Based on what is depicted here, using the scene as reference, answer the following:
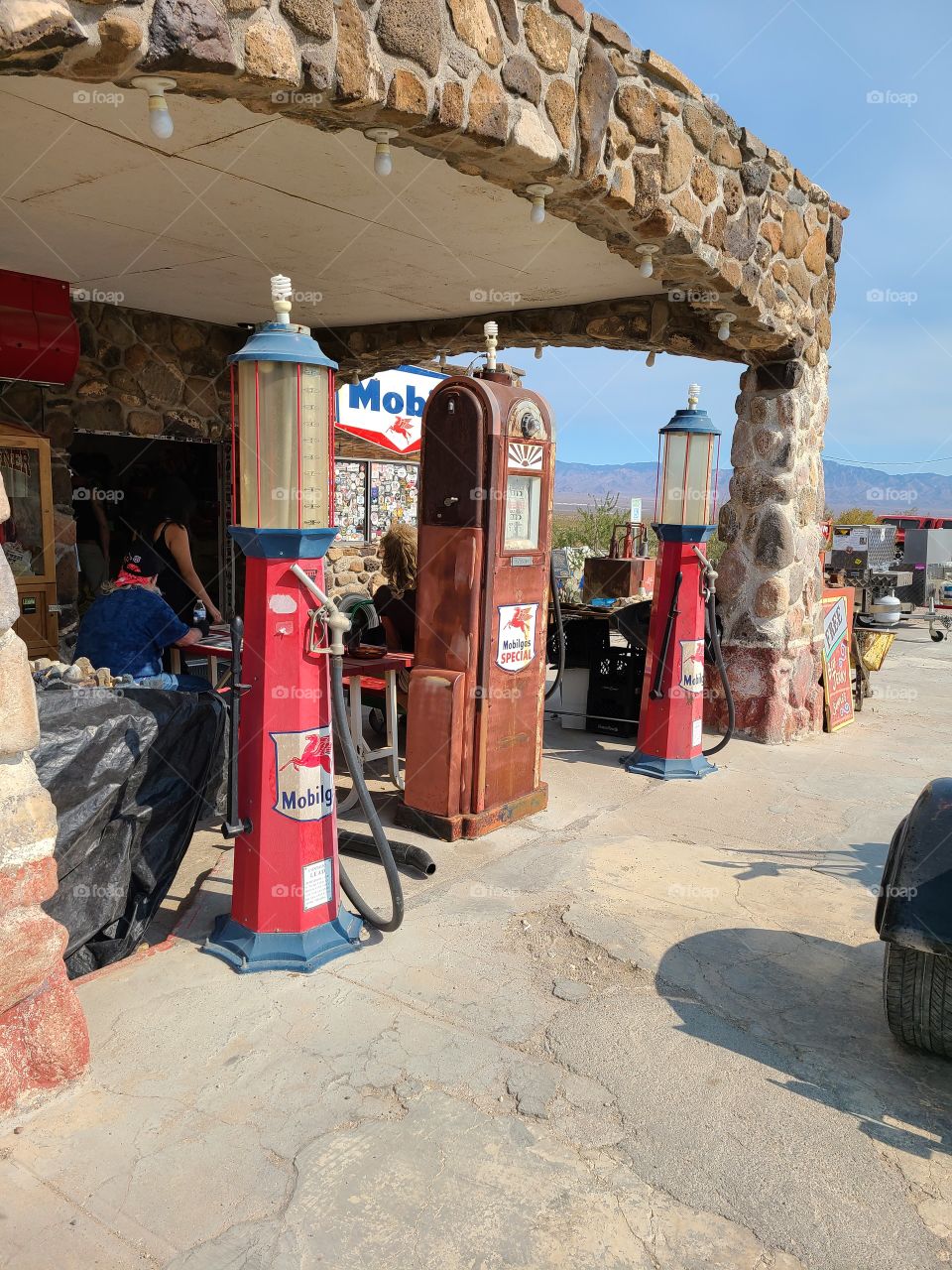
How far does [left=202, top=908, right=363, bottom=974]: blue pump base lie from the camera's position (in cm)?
350

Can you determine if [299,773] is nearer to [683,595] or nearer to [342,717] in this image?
[342,717]

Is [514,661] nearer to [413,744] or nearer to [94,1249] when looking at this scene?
[413,744]

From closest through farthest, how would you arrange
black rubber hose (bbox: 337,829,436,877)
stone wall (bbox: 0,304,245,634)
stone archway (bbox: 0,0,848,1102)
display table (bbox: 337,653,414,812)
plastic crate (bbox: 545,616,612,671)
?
stone archway (bbox: 0,0,848,1102) < black rubber hose (bbox: 337,829,436,877) < display table (bbox: 337,653,414,812) < stone wall (bbox: 0,304,245,634) < plastic crate (bbox: 545,616,612,671)

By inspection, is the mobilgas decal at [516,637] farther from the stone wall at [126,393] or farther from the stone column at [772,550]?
the stone wall at [126,393]

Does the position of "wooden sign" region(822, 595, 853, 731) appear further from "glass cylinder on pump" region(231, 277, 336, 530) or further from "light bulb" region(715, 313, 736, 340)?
"glass cylinder on pump" region(231, 277, 336, 530)

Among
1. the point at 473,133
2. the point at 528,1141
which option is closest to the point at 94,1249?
the point at 528,1141

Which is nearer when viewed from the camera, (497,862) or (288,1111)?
(288,1111)

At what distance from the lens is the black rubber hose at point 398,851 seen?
448 cm

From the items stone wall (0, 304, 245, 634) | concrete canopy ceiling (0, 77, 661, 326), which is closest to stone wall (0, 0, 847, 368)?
concrete canopy ceiling (0, 77, 661, 326)

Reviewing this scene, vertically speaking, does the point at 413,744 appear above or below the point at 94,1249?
above

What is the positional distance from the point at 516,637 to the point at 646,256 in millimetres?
→ 2324

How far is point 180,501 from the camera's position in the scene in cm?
655

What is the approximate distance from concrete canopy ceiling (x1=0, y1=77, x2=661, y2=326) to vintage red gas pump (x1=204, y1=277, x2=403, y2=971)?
1.15m

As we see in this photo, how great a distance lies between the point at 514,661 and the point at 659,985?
2.03m
